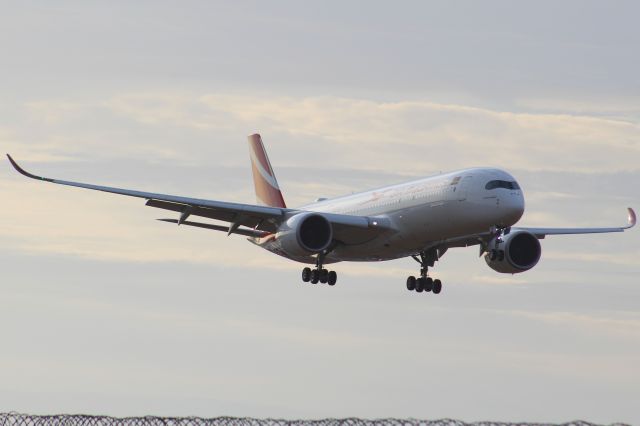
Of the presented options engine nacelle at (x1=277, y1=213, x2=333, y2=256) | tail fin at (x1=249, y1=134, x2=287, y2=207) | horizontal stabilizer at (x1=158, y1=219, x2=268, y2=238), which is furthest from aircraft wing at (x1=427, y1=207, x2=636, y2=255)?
tail fin at (x1=249, y1=134, x2=287, y2=207)

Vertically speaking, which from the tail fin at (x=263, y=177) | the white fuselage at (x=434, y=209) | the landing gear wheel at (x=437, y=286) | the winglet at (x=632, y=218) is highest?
the tail fin at (x=263, y=177)

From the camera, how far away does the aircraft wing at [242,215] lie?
56.9m

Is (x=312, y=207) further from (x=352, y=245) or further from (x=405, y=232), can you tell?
(x=405, y=232)

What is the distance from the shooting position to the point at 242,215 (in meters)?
59.5

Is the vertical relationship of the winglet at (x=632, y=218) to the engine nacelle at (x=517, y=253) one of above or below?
above

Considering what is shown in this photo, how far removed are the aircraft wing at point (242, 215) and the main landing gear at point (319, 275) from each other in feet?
9.82

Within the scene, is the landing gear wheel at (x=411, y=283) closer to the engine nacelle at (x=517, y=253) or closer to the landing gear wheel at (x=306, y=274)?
the engine nacelle at (x=517, y=253)

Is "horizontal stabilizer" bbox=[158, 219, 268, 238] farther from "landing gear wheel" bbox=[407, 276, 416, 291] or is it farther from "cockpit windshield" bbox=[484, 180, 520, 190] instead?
"cockpit windshield" bbox=[484, 180, 520, 190]

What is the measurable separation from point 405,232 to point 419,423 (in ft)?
106

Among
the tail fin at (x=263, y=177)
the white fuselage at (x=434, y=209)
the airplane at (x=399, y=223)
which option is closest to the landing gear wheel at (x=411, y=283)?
the airplane at (x=399, y=223)

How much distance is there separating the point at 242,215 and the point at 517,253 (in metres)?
13.8

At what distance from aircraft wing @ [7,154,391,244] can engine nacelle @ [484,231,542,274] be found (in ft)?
20.3

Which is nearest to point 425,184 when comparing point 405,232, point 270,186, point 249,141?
point 405,232

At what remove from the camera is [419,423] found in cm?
2392
